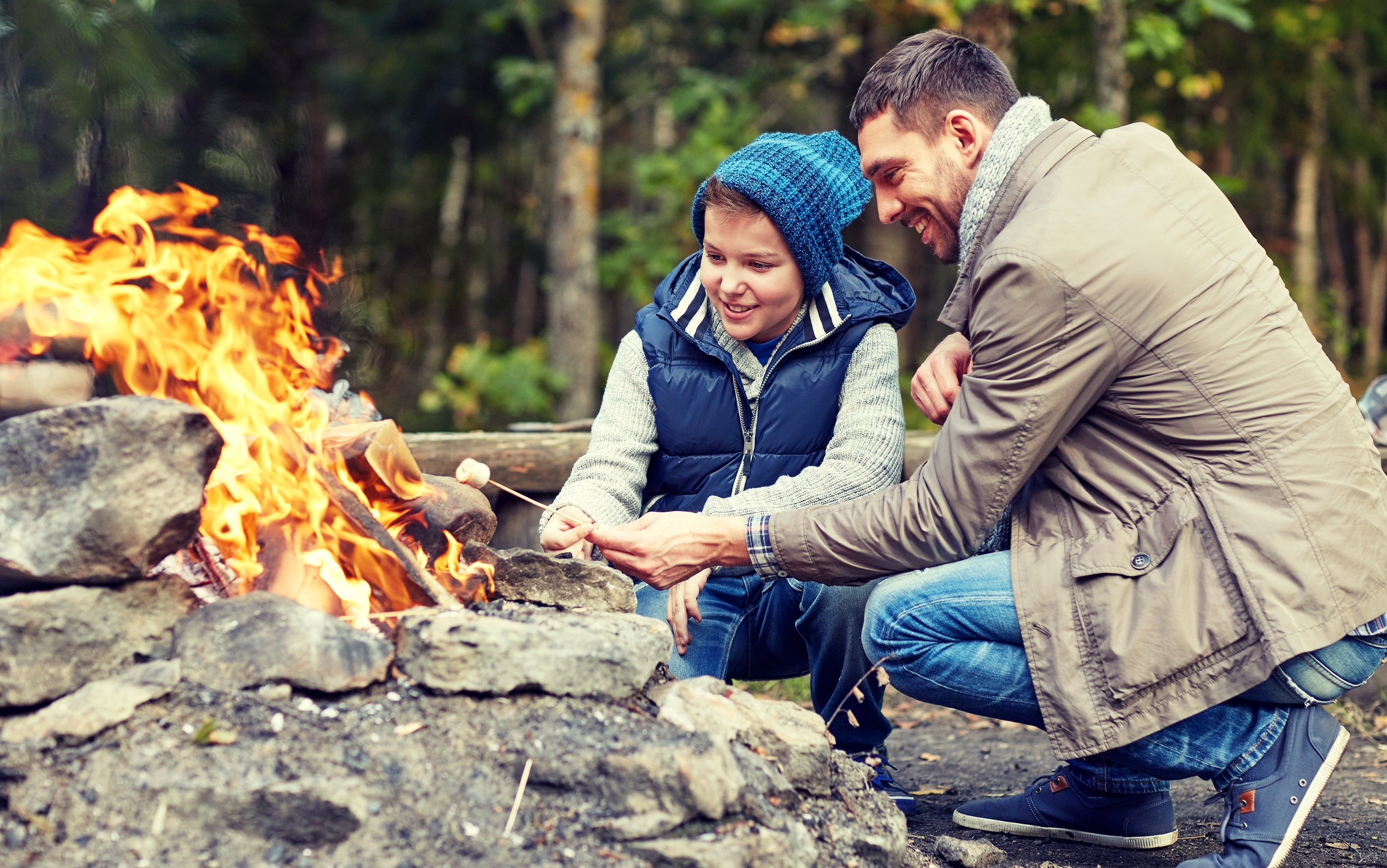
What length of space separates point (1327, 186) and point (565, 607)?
1302 centimetres

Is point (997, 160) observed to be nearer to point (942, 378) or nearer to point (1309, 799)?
point (942, 378)

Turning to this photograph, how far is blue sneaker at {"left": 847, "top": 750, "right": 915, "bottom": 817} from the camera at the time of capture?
10.4ft

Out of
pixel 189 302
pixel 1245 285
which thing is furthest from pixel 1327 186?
pixel 189 302

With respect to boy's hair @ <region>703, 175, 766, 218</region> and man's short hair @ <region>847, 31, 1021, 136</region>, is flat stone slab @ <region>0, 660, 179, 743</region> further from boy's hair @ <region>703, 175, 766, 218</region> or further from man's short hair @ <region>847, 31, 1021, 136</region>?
man's short hair @ <region>847, 31, 1021, 136</region>

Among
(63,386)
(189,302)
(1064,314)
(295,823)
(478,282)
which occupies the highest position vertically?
(1064,314)

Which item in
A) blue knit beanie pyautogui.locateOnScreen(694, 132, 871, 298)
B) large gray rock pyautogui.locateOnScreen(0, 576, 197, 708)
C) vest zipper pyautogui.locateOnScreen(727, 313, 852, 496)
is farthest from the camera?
vest zipper pyautogui.locateOnScreen(727, 313, 852, 496)

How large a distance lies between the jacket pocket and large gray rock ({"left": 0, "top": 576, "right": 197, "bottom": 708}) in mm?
1911

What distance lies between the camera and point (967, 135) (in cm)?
275

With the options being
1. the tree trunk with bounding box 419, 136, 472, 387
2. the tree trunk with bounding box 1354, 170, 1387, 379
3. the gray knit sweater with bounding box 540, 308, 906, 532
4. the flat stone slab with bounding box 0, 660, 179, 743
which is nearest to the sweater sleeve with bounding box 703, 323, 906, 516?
the gray knit sweater with bounding box 540, 308, 906, 532

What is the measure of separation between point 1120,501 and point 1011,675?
1.55 ft

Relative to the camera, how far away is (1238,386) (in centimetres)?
246

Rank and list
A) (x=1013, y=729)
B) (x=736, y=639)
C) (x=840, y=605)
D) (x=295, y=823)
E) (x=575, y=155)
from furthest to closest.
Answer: (x=575, y=155) → (x=1013, y=729) → (x=736, y=639) → (x=840, y=605) → (x=295, y=823)

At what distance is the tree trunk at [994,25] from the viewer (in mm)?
6953

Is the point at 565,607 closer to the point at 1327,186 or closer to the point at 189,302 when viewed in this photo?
the point at 189,302
